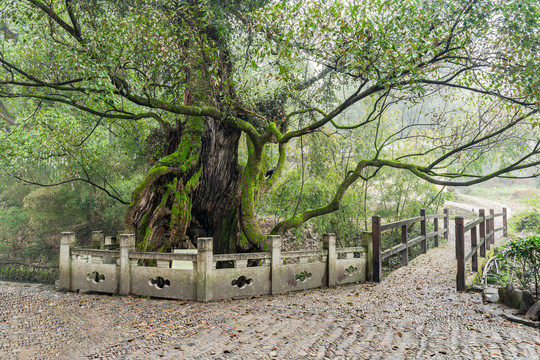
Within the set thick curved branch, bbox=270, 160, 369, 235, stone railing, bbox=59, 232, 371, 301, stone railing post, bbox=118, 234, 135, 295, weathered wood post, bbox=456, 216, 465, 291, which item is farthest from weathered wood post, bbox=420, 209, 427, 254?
stone railing post, bbox=118, 234, 135, 295

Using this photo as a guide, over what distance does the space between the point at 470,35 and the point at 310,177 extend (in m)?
6.19

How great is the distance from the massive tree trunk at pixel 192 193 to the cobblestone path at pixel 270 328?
205 cm

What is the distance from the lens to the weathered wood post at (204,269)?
258 inches

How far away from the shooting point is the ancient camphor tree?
598 cm

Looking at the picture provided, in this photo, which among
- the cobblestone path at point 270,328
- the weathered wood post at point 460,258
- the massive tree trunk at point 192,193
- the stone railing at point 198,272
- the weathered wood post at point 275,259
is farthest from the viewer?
the massive tree trunk at point 192,193

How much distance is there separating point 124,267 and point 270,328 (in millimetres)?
3567


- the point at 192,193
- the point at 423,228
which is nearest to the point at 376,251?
the point at 423,228

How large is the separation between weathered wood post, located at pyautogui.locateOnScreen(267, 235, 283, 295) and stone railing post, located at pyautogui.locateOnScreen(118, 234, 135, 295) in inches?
109

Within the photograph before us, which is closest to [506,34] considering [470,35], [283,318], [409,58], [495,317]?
[470,35]

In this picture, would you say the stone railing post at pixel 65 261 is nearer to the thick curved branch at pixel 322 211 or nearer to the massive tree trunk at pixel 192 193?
the massive tree trunk at pixel 192 193

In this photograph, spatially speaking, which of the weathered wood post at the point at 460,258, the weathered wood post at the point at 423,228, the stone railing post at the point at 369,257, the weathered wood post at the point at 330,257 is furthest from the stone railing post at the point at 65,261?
the weathered wood post at the point at 423,228

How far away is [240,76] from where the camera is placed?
29.7ft

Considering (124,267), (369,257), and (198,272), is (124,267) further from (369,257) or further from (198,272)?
(369,257)

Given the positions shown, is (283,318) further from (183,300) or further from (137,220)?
(137,220)
